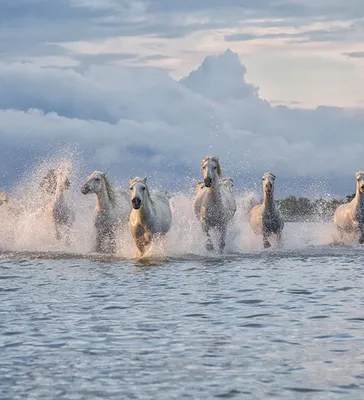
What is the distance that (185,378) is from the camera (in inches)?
362

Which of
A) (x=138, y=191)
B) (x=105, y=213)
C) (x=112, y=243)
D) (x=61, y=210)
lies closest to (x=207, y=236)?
(x=112, y=243)

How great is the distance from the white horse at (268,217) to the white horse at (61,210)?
4773 millimetres

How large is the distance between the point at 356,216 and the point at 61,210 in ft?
25.8

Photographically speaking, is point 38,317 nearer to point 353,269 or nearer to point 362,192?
point 353,269

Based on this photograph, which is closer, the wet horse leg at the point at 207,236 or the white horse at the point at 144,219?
the white horse at the point at 144,219

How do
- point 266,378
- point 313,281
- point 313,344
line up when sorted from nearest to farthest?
1. point 266,378
2. point 313,344
3. point 313,281

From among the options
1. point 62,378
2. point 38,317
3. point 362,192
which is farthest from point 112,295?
point 362,192

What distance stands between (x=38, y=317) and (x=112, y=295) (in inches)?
102

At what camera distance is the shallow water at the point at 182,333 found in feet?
29.3

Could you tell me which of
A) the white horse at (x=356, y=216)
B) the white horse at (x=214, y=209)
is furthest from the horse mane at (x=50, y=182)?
the white horse at (x=356, y=216)

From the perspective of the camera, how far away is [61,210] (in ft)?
85.5

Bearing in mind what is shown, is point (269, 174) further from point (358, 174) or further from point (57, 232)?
point (57, 232)

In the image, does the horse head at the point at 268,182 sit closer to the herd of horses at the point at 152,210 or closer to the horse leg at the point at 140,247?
the herd of horses at the point at 152,210

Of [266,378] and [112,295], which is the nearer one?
[266,378]
